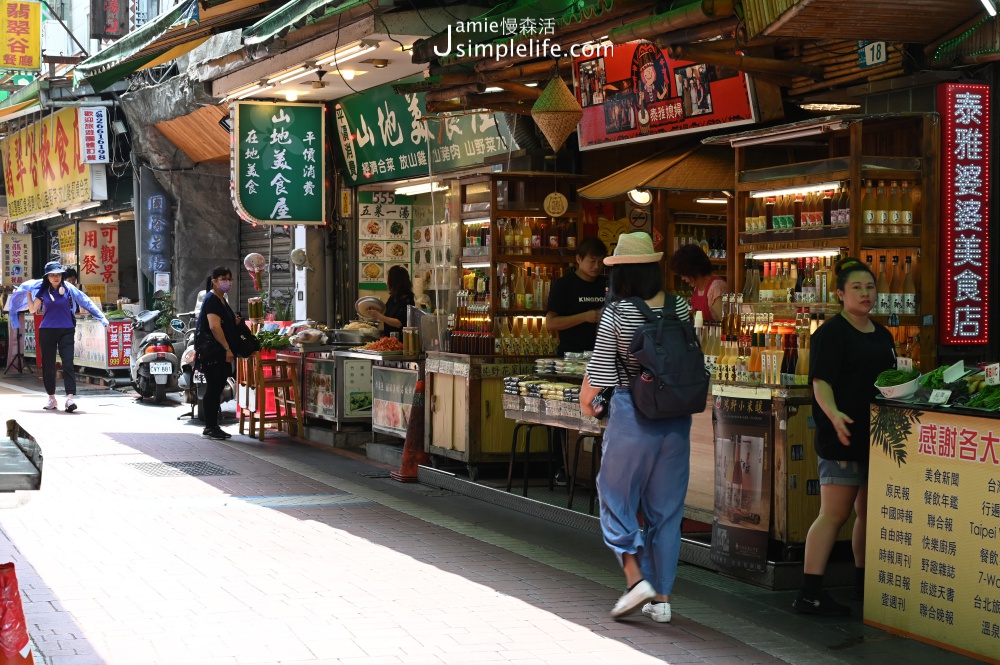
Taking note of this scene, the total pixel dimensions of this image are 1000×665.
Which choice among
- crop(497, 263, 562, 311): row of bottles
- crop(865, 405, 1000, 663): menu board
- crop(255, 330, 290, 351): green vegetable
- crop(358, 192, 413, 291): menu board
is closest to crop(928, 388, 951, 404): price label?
crop(865, 405, 1000, 663): menu board

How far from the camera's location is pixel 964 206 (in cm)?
744

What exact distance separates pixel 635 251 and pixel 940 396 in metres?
1.65

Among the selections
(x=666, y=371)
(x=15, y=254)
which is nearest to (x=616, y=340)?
(x=666, y=371)

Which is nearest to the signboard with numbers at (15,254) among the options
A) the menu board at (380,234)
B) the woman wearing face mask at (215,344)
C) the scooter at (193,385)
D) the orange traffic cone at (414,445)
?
the scooter at (193,385)

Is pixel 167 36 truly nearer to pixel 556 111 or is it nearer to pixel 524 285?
pixel 524 285

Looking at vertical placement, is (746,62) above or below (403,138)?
below

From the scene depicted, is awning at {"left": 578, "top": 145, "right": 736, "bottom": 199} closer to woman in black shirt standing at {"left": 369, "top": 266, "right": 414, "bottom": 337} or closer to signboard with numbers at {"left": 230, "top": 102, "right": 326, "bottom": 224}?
woman in black shirt standing at {"left": 369, "top": 266, "right": 414, "bottom": 337}

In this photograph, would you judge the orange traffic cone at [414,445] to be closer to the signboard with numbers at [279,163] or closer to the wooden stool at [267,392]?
the wooden stool at [267,392]

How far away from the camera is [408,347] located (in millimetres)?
11836

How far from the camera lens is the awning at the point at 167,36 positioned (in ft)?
38.4

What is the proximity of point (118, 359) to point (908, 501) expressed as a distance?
56.5 ft

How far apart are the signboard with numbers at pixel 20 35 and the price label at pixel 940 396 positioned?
20.7 m

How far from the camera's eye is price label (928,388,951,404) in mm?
5945

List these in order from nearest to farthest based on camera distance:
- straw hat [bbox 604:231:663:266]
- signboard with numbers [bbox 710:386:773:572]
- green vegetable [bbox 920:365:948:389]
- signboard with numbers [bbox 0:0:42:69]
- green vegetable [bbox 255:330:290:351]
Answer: green vegetable [bbox 920:365:948:389]
straw hat [bbox 604:231:663:266]
signboard with numbers [bbox 710:386:773:572]
green vegetable [bbox 255:330:290:351]
signboard with numbers [bbox 0:0:42:69]
